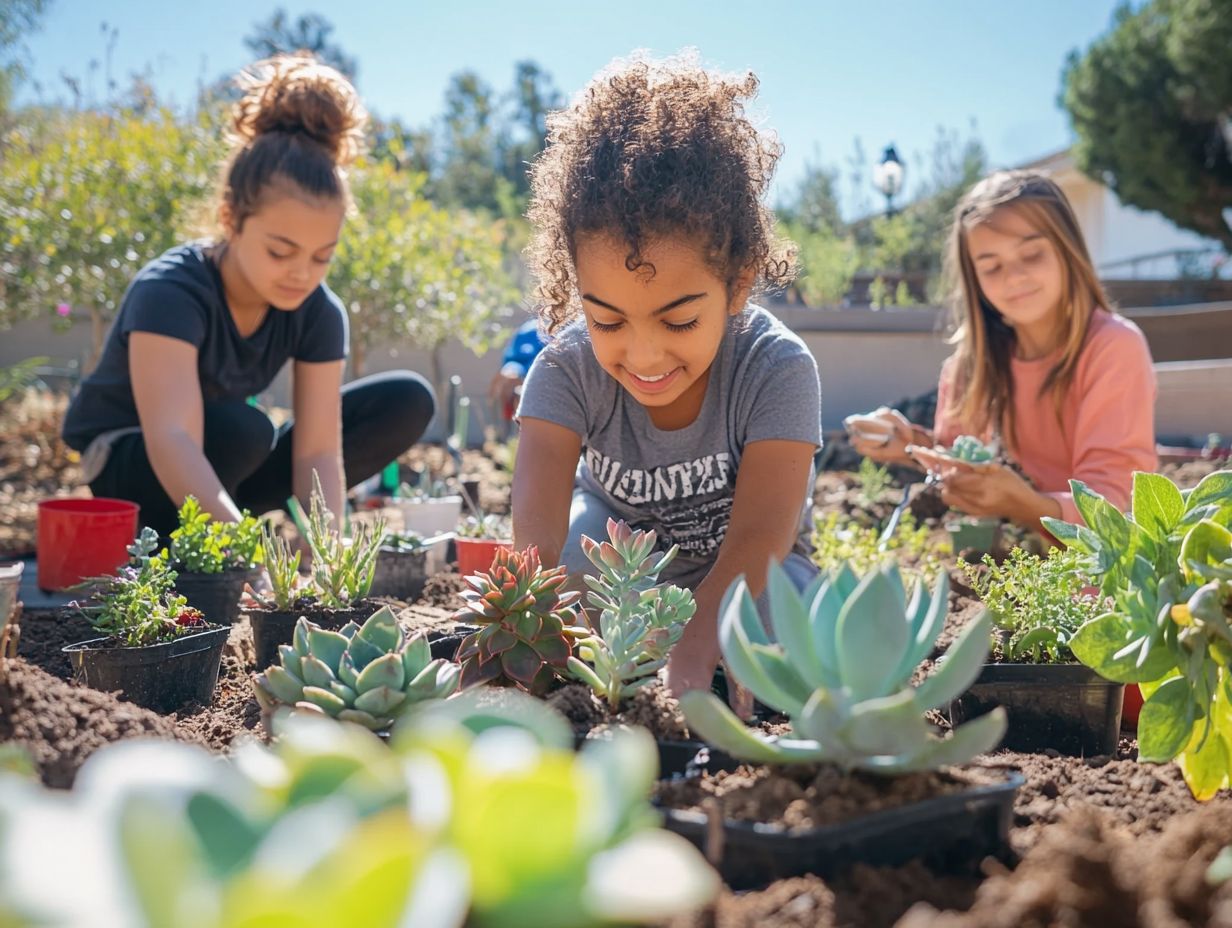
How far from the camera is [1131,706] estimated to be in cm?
180

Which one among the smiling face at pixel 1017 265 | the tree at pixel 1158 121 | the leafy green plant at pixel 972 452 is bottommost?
the leafy green plant at pixel 972 452

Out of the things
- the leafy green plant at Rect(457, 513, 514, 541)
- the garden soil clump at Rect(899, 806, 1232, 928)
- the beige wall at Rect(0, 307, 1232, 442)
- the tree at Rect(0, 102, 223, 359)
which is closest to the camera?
the garden soil clump at Rect(899, 806, 1232, 928)

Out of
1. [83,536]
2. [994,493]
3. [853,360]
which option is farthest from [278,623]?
[853,360]

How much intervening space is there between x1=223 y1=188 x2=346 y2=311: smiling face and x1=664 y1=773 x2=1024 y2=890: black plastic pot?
8.28 ft

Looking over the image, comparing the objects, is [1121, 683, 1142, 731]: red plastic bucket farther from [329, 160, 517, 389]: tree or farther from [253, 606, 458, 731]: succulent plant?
[329, 160, 517, 389]: tree

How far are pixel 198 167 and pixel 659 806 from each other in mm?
5697

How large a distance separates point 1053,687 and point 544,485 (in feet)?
3.60

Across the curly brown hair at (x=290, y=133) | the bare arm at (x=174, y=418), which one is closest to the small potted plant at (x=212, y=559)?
the bare arm at (x=174, y=418)

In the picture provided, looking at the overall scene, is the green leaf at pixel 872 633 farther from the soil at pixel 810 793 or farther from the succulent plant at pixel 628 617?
the succulent plant at pixel 628 617

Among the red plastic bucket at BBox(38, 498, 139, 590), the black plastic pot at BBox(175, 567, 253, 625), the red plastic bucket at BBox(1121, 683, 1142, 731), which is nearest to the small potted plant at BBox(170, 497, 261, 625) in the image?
the black plastic pot at BBox(175, 567, 253, 625)

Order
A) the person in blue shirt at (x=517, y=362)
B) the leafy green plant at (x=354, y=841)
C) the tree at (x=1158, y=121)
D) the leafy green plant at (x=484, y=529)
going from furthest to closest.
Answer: the tree at (x=1158, y=121)
the person in blue shirt at (x=517, y=362)
the leafy green plant at (x=484, y=529)
the leafy green plant at (x=354, y=841)

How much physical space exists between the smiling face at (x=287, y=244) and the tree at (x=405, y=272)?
3129mm

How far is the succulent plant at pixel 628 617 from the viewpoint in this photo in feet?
4.32

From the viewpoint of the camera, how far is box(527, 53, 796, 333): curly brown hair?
6.31ft
